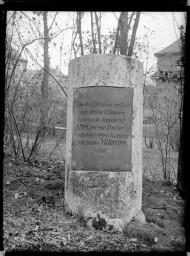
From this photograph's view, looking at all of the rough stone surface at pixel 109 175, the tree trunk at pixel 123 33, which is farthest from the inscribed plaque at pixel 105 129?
the tree trunk at pixel 123 33

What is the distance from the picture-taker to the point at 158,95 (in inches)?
280

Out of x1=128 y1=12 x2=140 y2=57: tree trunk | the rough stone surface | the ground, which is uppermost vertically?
x1=128 y1=12 x2=140 y2=57: tree trunk

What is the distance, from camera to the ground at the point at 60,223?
292cm

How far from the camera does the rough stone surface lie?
11.1 ft

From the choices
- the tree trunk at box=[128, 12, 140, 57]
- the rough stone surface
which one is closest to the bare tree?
the tree trunk at box=[128, 12, 140, 57]

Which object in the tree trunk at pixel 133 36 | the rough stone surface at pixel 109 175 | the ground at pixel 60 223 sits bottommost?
the ground at pixel 60 223

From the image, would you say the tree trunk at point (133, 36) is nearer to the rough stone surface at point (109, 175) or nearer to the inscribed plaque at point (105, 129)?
the rough stone surface at point (109, 175)

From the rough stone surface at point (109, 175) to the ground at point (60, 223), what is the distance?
0.20 m

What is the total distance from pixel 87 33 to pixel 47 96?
1765 millimetres

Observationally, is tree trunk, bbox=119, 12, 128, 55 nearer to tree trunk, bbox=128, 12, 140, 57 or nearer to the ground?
tree trunk, bbox=128, 12, 140, 57

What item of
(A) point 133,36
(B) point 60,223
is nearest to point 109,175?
(B) point 60,223

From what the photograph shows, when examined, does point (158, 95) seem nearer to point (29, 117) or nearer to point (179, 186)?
point (179, 186)

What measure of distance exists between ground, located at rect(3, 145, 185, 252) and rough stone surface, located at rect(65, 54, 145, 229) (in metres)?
0.20
